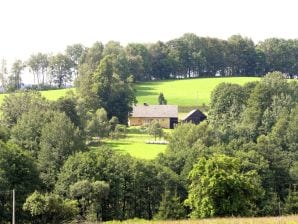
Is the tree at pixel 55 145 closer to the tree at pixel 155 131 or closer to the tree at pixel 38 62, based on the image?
the tree at pixel 155 131

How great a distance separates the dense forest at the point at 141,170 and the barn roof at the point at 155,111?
15.4 meters

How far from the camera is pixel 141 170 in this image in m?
50.8

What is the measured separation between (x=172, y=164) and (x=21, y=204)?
56.4ft

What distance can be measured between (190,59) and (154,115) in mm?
51345

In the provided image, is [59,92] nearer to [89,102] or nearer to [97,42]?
[97,42]

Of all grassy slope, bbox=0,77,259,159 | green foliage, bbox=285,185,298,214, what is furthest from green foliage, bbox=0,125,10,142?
green foliage, bbox=285,185,298,214

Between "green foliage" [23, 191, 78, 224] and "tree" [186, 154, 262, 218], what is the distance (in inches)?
403

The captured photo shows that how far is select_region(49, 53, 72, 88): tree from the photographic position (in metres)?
135

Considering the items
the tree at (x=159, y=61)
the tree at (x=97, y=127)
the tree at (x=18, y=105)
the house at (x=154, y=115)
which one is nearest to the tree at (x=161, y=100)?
the house at (x=154, y=115)

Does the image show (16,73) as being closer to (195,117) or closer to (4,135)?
(195,117)

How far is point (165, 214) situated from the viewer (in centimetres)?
4681

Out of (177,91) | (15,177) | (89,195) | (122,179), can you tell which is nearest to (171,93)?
(177,91)

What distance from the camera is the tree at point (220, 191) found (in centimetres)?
4278

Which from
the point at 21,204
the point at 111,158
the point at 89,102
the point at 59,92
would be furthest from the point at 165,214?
the point at 59,92
